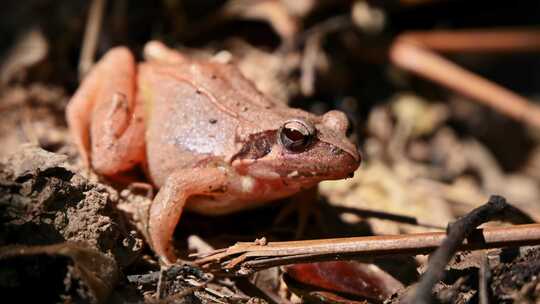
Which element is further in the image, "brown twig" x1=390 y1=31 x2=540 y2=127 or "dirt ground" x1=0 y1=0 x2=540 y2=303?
"brown twig" x1=390 y1=31 x2=540 y2=127

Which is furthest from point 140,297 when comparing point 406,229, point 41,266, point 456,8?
point 456,8

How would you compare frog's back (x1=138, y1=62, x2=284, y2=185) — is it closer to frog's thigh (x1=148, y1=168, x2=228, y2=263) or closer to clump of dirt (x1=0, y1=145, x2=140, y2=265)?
frog's thigh (x1=148, y1=168, x2=228, y2=263)

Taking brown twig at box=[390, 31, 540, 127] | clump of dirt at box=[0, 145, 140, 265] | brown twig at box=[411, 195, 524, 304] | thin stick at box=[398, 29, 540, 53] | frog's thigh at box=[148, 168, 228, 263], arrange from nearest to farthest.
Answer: brown twig at box=[411, 195, 524, 304]
clump of dirt at box=[0, 145, 140, 265]
frog's thigh at box=[148, 168, 228, 263]
brown twig at box=[390, 31, 540, 127]
thin stick at box=[398, 29, 540, 53]

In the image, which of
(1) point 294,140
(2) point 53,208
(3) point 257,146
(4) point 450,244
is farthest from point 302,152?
(2) point 53,208

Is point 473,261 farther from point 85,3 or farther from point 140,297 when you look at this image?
point 85,3

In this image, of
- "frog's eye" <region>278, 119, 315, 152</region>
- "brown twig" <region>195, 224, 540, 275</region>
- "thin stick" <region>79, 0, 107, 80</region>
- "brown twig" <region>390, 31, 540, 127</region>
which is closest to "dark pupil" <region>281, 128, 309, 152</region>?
"frog's eye" <region>278, 119, 315, 152</region>

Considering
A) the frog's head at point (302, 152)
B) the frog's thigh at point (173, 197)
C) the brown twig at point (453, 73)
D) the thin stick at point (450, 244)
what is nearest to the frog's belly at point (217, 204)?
the frog's thigh at point (173, 197)

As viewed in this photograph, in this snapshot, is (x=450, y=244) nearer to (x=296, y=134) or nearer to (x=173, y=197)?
(x=296, y=134)
